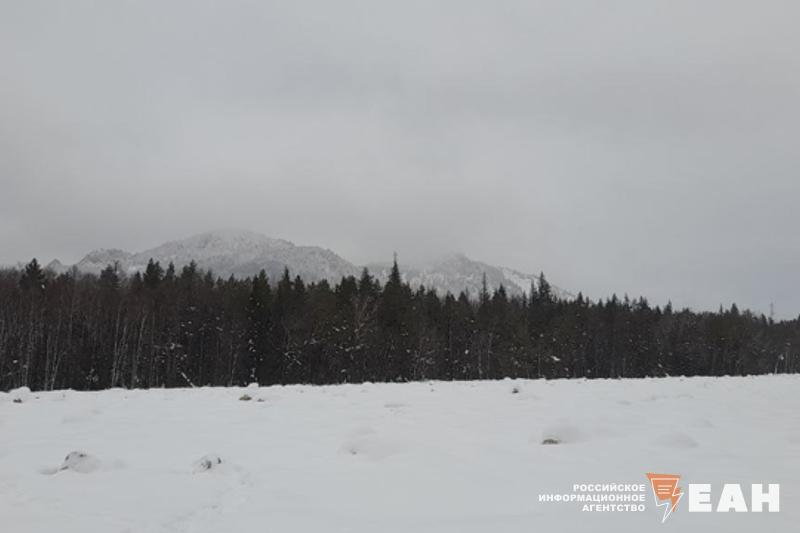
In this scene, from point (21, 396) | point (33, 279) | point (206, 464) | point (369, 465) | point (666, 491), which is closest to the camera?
point (666, 491)

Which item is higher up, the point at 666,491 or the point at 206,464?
the point at 666,491

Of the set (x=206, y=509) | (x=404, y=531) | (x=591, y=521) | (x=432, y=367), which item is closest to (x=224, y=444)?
(x=206, y=509)

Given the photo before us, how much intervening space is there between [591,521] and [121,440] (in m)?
7.54

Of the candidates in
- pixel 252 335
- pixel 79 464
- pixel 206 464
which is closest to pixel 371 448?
pixel 206 464

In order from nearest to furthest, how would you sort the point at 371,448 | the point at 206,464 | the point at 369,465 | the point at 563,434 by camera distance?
the point at 206,464 < the point at 369,465 < the point at 371,448 < the point at 563,434

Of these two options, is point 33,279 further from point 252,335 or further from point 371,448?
point 371,448

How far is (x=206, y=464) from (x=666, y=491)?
18.1ft

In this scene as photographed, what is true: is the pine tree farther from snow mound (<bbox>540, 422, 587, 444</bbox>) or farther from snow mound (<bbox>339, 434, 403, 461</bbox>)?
snow mound (<bbox>540, 422, 587, 444</bbox>)

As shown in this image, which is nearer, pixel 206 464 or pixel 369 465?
pixel 206 464

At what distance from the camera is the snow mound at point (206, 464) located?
6312 millimetres

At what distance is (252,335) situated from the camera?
5053cm

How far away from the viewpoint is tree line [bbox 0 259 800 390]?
4497 cm

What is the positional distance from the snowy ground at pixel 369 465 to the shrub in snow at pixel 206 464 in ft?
0.08

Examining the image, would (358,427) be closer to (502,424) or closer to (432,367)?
(502,424)
